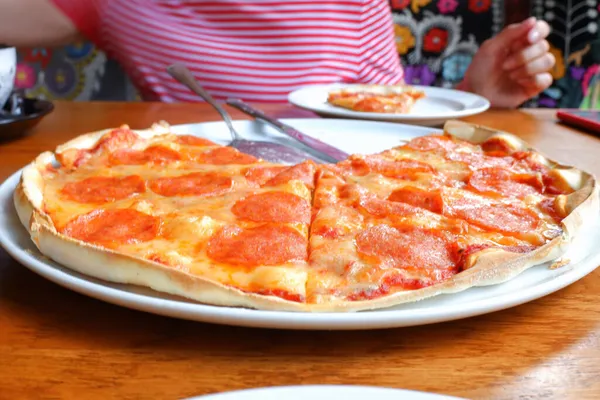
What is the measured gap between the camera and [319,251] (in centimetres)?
67

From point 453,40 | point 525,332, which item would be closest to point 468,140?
point 525,332

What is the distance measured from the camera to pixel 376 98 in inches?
61.9

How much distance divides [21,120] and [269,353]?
35.6 inches

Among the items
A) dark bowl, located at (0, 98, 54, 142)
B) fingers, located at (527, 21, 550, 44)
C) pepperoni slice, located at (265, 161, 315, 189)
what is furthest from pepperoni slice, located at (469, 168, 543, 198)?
fingers, located at (527, 21, 550, 44)

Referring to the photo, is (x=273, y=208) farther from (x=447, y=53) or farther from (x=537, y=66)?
(x=447, y=53)

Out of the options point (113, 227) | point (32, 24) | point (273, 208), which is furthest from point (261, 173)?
point (32, 24)

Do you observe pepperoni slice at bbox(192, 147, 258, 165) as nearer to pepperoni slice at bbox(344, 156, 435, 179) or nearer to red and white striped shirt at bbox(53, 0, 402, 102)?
pepperoni slice at bbox(344, 156, 435, 179)

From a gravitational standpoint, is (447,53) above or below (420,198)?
below

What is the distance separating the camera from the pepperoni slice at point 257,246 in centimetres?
65

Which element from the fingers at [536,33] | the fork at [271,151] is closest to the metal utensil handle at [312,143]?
the fork at [271,151]

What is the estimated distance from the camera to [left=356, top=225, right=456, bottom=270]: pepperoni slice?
654 mm

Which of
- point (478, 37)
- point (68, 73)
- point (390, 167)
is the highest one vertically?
point (390, 167)

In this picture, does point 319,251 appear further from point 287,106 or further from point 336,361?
point 287,106

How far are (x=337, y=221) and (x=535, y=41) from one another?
4.28 ft
